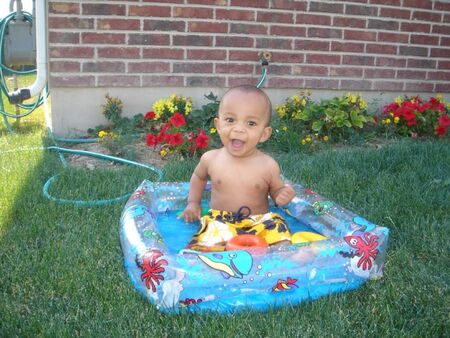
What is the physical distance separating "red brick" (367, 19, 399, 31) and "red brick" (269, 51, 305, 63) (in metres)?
0.78

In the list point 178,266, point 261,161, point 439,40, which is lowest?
point 178,266

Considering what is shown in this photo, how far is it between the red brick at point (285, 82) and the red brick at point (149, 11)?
1.12 meters

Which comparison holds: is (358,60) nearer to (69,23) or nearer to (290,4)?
(290,4)

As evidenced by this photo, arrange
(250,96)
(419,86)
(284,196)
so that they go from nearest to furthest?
(250,96)
(284,196)
(419,86)

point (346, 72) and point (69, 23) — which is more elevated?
point (69, 23)

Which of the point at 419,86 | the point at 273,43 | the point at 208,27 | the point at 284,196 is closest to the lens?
the point at 284,196

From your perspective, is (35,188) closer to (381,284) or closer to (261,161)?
(261,161)

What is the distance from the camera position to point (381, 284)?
2.31m

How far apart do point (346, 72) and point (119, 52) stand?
219cm

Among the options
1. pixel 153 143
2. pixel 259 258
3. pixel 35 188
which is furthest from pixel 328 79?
pixel 259 258

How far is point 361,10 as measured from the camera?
5.36 metres

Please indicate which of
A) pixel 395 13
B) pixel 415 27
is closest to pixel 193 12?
pixel 395 13

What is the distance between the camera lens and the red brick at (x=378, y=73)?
554 cm

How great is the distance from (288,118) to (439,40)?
202 cm
